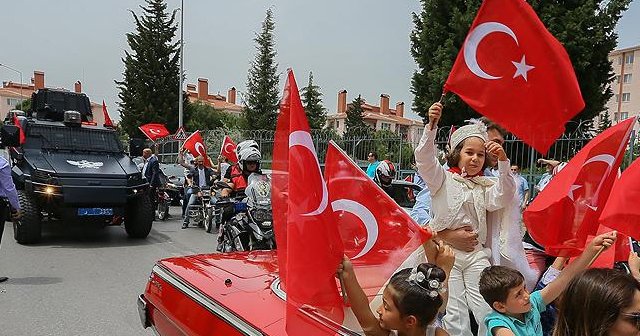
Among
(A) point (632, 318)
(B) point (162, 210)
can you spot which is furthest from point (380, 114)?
(A) point (632, 318)

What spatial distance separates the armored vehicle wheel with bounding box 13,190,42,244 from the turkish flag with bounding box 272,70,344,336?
7415mm

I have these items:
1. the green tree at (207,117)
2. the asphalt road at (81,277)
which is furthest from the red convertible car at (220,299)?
the green tree at (207,117)

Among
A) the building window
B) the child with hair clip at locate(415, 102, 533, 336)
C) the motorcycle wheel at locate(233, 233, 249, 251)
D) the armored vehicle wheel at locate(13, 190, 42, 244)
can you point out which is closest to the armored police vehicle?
the armored vehicle wheel at locate(13, 190, 42, 244)

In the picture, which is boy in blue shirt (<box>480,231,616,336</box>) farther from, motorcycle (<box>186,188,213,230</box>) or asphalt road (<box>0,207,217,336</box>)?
motorcycle (<box>186,188,213,230</box>)

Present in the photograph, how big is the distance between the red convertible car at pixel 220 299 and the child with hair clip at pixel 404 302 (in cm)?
11

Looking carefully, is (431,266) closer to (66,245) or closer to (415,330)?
Result: (415,330)

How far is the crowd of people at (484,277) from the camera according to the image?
5.45ft

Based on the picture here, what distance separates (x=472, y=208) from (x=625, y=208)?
0.71 m

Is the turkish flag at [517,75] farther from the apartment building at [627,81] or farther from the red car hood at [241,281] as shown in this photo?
the apartment building at [627,81]

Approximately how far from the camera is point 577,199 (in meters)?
2.65

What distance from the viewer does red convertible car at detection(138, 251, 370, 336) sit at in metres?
2.33

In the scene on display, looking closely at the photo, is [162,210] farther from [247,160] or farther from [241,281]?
[241,281]

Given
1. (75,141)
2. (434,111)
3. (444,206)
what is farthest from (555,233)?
(75,141)

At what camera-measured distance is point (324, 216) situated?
1.97 metres
